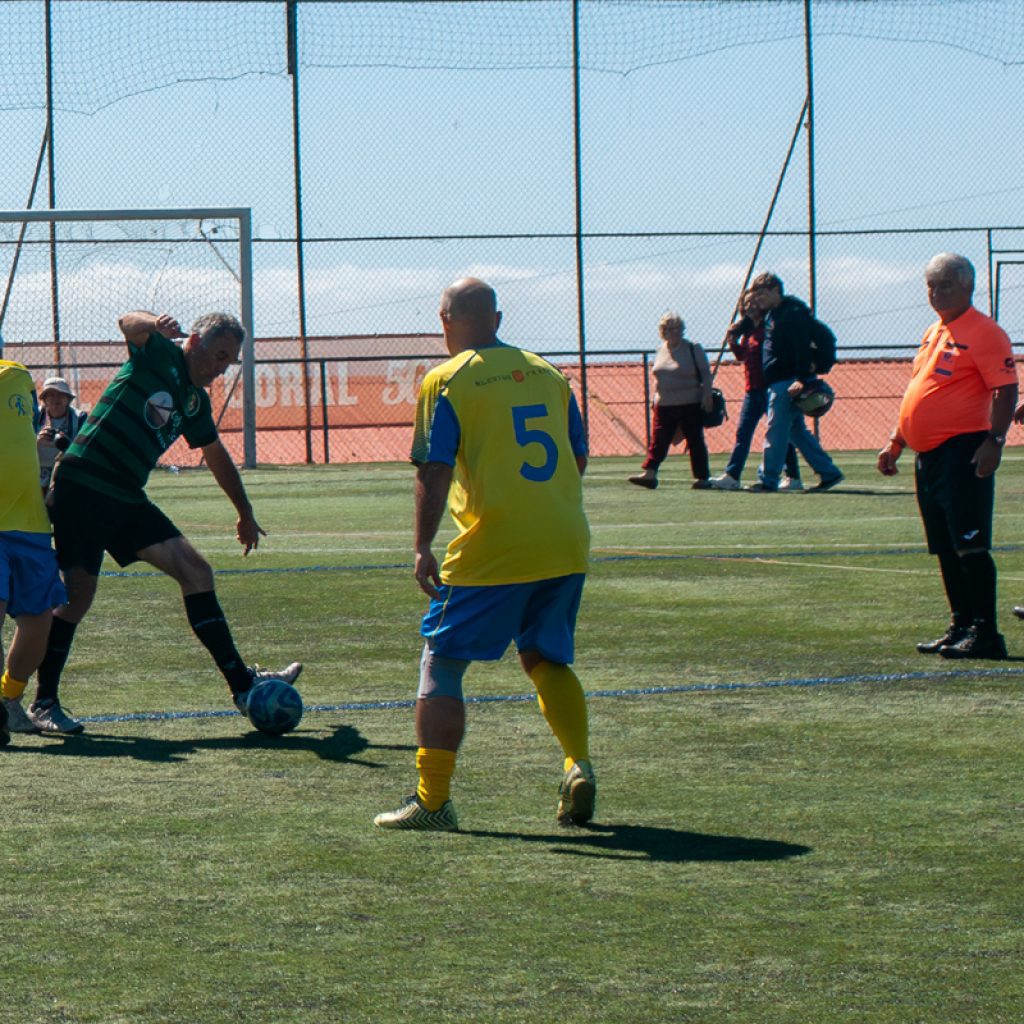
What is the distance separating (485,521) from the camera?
18.9 ft

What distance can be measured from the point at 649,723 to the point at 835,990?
129 inches

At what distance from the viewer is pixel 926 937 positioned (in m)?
4.48

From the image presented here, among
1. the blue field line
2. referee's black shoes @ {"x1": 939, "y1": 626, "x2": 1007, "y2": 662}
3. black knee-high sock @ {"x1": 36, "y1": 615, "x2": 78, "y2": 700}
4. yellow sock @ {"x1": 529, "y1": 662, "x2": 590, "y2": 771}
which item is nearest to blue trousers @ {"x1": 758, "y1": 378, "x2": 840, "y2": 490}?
referee's black shoes @ {"x1": 939, "y1": 626, "x2": 1007, "y2": 662}

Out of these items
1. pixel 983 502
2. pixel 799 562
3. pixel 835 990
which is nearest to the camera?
pixel 835 990

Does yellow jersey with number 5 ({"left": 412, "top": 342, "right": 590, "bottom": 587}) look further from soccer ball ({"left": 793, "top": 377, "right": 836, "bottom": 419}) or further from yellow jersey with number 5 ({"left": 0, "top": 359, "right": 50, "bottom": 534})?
soccer ball ({"left": 793, "top": 377, "right": 836, "bottom": 419})

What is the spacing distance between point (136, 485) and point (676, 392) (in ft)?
44.8

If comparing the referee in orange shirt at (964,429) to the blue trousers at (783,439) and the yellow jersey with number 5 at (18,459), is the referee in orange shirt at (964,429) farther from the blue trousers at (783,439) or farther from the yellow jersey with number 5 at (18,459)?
the blue trousers at (783,439)

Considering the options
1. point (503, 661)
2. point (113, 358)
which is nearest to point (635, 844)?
point (503, 661)

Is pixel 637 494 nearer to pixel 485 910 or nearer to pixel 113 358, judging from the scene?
pixel 113 358

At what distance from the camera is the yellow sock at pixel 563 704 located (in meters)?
5.91

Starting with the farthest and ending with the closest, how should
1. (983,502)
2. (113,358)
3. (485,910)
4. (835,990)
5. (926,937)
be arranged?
(113,358) → (983,502) → (485,910) → (926,937) → (835,990)

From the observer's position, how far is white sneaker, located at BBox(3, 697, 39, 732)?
24.5 feet

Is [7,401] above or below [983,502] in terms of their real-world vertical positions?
above

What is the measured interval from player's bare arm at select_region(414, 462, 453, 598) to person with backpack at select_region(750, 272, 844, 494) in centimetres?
1411
